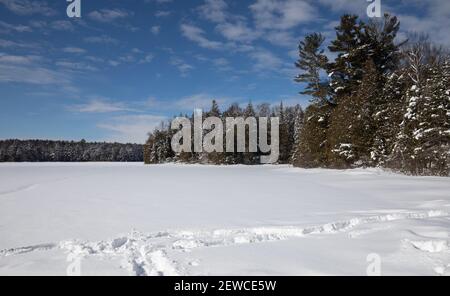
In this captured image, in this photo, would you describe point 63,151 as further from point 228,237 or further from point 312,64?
point 228,237

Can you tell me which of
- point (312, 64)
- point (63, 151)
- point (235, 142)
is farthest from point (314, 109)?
point (63, 151)

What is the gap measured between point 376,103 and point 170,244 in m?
23.3

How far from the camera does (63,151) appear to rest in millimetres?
115125

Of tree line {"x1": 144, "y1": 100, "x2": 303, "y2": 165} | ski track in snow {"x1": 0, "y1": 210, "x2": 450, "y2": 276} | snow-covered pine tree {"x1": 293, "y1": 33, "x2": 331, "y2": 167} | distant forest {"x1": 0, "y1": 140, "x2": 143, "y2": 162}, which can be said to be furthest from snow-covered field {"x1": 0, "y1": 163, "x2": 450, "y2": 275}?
distant forest {"x1": 0, "y1": 140, "x2": 143, "y2": 162}

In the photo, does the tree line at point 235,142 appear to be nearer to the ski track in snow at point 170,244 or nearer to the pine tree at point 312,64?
the pine tree at point 312,64

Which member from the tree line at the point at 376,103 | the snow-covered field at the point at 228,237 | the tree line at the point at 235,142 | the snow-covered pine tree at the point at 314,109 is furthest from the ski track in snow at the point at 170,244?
the tree line at the point at 235,142

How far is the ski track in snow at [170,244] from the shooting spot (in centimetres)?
450

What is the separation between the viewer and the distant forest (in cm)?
10756

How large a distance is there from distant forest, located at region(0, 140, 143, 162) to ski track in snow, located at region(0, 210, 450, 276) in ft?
393

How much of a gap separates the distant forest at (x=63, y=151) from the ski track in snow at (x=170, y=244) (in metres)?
120

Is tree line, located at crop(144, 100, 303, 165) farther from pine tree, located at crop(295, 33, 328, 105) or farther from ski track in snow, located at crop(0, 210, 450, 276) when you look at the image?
ski track in snow, located at crop(0, 210, 450, 276)

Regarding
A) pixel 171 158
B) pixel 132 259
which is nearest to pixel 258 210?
pixel 132 259

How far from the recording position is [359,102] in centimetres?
2478
